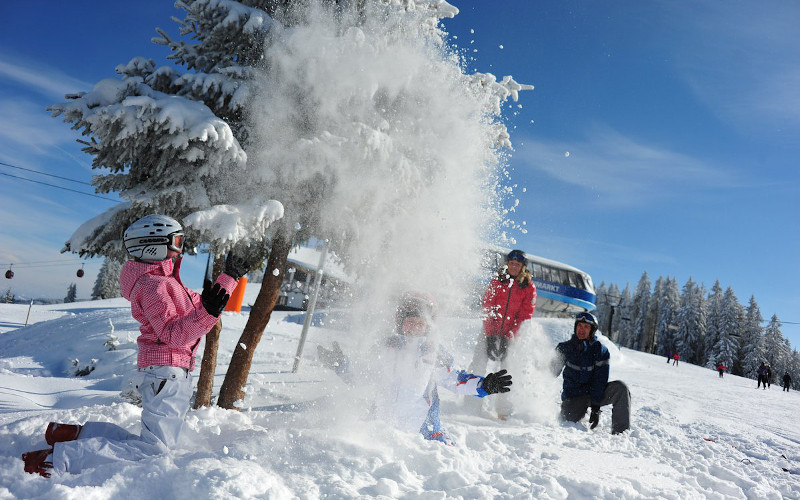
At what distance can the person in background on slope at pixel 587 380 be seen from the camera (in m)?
6.06

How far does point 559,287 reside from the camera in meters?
29.2

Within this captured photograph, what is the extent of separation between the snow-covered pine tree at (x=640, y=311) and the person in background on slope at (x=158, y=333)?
268 feet

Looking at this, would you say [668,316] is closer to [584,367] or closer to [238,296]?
[584,367]

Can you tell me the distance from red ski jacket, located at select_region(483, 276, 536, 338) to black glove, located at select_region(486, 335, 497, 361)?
60mm

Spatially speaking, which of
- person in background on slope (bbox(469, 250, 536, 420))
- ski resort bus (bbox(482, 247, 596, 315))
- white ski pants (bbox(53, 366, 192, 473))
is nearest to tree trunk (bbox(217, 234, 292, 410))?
white ski pants (bbox(53, 366, 192, 473))

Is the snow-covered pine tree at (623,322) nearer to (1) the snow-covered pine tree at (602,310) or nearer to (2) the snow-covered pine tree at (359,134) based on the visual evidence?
(1) the snow-covered pine tree at (602,310)

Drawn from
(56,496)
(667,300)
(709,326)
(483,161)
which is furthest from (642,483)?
(667,300)

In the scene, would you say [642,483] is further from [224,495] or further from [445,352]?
[224,495]

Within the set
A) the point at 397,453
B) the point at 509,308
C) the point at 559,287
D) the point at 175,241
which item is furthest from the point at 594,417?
the point at 559,287

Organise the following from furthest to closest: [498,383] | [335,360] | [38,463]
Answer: [335,360]
[498,383]
[38,463]

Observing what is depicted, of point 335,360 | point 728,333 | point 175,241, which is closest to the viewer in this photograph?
point 175,241

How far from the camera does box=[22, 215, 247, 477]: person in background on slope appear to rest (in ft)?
10.3

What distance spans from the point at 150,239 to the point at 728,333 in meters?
71.1

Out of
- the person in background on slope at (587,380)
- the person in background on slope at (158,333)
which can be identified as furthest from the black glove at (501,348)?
the person in background on slope at (158,333)
